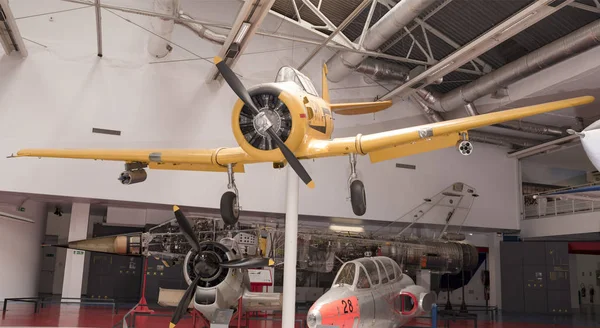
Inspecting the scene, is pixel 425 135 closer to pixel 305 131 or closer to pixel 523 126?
pixel 305 131

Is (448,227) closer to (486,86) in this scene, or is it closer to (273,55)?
(486,86)

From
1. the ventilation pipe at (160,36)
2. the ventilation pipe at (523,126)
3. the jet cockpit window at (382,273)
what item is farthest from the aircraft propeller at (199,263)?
the ventilation pipe at (523,126)

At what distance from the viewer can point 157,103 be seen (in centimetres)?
1559

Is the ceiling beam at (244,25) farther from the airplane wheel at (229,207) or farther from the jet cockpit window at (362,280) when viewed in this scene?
the jet cockpit window at (362,280)

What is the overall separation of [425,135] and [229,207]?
3.37 meters

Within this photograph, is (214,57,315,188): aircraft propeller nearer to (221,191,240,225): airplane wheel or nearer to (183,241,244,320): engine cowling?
(221,191,240,225): airplane wheel

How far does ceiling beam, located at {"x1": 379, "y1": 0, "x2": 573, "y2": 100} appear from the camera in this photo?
10.4m

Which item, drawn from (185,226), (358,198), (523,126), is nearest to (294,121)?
(358,198)

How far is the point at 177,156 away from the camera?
883 centimetres

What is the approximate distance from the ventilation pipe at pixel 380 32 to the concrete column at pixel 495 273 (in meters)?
10.2

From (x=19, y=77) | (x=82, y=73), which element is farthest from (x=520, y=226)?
(x=19, y=77)

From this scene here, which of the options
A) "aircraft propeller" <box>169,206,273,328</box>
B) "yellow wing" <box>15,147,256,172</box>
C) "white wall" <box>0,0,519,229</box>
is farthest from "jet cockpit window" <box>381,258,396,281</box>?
"white wall" <box>0,0,519,229</box>

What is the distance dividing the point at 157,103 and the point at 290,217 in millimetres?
9318

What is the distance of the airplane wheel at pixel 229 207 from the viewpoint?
8258 mm
